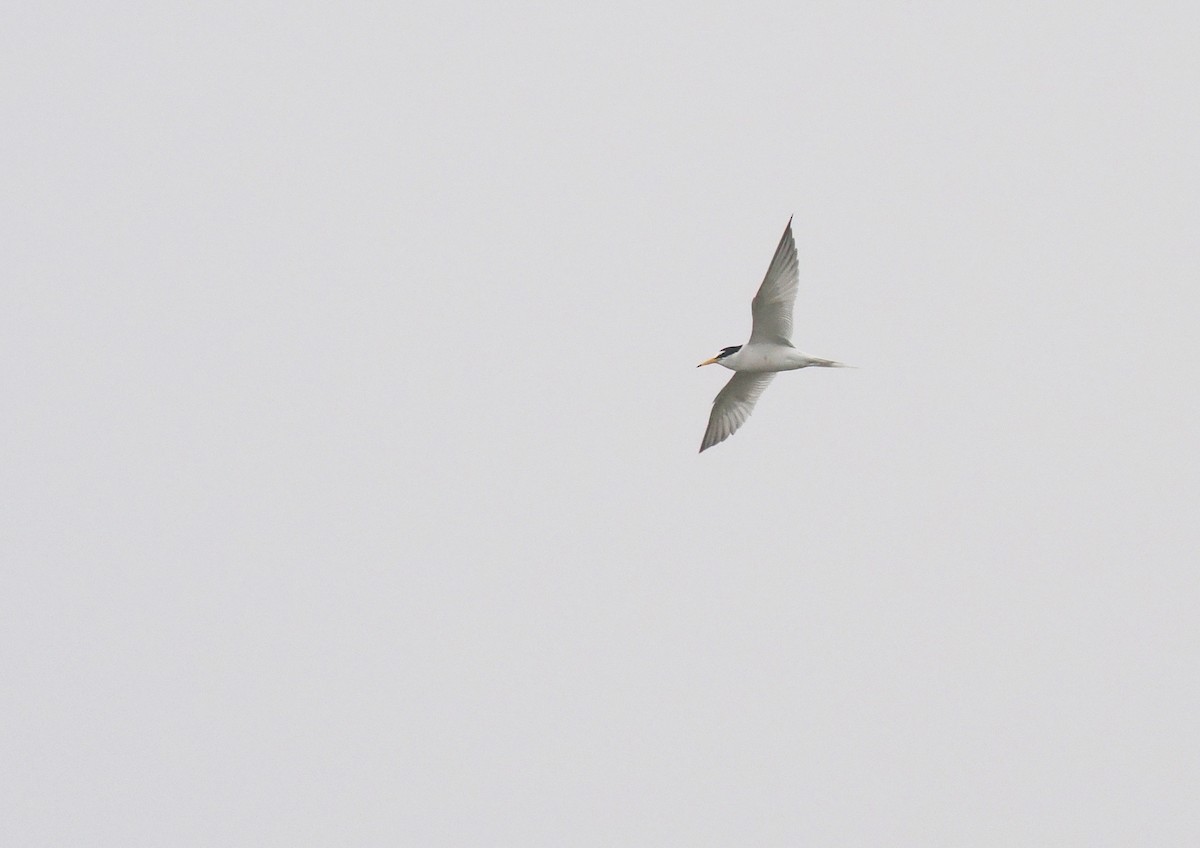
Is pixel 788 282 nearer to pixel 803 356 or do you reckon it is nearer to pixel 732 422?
pixel 803 356

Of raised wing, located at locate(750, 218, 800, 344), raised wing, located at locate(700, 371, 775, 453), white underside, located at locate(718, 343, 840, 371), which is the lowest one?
raised wing, located at locate(700, 371, 775, 453)

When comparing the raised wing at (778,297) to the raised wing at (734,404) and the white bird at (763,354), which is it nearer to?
the white bird at (763,354)

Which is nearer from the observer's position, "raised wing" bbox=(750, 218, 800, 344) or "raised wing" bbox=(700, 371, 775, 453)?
"raised wing" bbox=(750, 218, 800, 344)

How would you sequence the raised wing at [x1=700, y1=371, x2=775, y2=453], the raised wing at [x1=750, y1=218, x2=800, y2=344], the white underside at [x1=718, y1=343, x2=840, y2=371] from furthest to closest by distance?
the raised wing at [x1=700, y1=371, x2=775, y2=453]
the white underside at [x1=718, y1=343, x2=840, y2=371]
the raised wing at [x1=750, y1=218, x2=800, y2=344]

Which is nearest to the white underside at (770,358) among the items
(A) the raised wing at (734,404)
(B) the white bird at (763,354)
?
(B) the white bird at (763,354)

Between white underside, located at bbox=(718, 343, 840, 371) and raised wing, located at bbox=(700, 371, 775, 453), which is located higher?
white underside, located at bbox=(718, 343, 840, 371)

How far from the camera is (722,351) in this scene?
2325 cm

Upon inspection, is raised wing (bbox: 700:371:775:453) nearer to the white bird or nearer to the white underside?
the white bird

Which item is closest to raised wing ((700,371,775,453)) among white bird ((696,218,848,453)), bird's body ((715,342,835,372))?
white bird ((696,218,848,453))

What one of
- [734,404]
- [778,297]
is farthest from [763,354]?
[734,404]

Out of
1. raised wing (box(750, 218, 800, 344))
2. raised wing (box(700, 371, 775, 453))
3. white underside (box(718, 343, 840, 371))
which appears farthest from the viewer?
raised wing (box(700, 371, 775, 453))

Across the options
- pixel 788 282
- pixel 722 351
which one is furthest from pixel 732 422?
pixel 788 282

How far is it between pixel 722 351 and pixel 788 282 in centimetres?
205

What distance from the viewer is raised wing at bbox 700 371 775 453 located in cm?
2383
